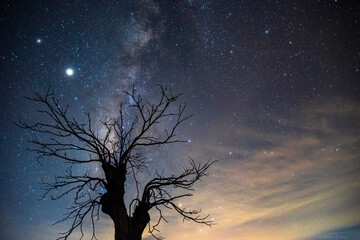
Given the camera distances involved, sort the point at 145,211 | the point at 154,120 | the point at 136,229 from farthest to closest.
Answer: the point at 154,120 < the point at 145,211 < the point at 136,229

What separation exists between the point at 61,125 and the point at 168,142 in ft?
8.02

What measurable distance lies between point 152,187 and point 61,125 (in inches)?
98.8

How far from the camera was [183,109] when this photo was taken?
483 cm

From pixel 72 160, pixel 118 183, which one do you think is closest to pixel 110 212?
pixel 118 183

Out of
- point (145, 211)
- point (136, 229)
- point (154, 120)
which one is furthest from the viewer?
point (154, 120)

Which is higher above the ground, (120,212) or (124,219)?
(120,212)

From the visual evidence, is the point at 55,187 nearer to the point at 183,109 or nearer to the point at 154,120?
the point at 154,120

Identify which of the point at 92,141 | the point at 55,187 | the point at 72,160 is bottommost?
the point at 55,187

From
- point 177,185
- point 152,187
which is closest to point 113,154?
point 152,187

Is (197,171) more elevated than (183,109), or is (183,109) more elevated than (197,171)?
(183,109)

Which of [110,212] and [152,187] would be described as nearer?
[110,212]

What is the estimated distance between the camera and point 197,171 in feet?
18.1

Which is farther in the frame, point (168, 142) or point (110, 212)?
point (168, 142)

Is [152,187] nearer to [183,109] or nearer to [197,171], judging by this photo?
[197,171]
